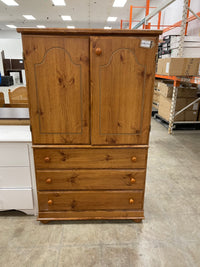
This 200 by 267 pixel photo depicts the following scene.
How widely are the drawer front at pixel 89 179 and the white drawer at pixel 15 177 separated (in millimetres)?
134

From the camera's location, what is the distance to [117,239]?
1614 mm

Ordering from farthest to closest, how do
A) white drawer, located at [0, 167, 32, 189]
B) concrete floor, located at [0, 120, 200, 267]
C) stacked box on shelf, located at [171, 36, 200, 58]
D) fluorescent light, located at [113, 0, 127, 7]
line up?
fluorescent light, located at [113, 0, 127, 7]
stacked box on shelf, located at [171, 36, 200, 58]
white drawer, located at [0, 167, 32, 189]
concrete floor, located at [0, 120, 200, 267]

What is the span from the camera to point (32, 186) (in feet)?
5.67

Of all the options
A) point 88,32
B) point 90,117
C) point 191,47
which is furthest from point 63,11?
point 90,117

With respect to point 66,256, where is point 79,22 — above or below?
above

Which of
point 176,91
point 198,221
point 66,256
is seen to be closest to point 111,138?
point 66,256

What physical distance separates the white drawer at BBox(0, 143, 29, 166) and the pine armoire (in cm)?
15

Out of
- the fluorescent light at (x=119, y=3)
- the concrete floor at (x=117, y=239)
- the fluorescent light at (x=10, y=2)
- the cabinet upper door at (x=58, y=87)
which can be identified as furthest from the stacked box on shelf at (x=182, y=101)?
the fluorescent light at (x=10, y=2)

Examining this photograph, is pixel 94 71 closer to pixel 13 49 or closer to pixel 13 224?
pixel 13 224

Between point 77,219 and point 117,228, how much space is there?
36 centimetres

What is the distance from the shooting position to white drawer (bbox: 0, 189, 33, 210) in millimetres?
1729

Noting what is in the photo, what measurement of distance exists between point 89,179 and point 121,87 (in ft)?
2.56

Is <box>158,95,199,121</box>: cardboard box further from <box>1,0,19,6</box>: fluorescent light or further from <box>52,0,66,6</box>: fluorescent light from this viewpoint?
<box>1,0,19,6</box>: fluorescent light

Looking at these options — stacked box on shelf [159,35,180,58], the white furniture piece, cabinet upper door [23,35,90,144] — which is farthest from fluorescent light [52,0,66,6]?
cabinet upper door [23,35,90,144]
